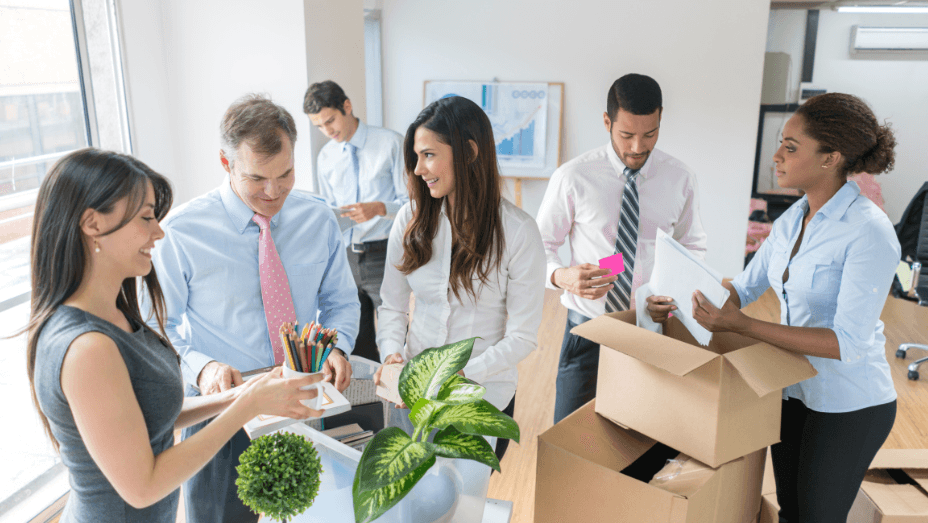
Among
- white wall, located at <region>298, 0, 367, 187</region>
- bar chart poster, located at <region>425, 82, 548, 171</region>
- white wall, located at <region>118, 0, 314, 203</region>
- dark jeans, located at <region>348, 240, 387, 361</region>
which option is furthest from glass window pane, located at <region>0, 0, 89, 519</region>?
bar chart poster, located at <region>425, 82, 548, 171</region>

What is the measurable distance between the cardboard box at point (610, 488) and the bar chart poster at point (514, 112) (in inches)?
169

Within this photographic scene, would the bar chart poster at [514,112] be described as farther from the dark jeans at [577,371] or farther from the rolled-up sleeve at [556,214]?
the dark jeans at [577,371]

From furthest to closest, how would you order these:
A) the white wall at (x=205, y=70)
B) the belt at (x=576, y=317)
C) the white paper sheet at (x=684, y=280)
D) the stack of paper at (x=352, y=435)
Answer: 1. the white wall at (x=205, y=70)
2. the belt at (x=576, y=317)
3. the white paper sheet at (x=684, y=280)
4. the stack of paper at (x=352, y=435)

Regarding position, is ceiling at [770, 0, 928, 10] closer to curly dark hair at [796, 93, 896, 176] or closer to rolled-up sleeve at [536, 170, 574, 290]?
rolled-up sleeve at [536, 170, 574, 290]

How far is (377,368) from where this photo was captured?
1491mm

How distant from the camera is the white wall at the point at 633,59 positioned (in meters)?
5.21

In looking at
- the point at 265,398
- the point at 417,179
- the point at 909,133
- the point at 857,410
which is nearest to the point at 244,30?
the point at 417,179

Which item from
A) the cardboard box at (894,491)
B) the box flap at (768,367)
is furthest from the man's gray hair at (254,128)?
the cardboard box at (894,491)

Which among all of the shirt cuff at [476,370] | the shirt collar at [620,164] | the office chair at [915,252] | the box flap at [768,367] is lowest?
the office chair at [915,252]

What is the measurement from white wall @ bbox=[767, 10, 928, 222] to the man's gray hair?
6227mm

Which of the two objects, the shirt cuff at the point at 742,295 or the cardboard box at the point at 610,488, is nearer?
the cardboard box at the point at 610,488

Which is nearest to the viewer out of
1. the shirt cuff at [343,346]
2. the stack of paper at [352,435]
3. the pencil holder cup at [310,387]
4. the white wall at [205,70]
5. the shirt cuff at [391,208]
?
the pencil holder cup at [310,387]

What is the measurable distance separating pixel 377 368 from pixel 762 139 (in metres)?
6.14

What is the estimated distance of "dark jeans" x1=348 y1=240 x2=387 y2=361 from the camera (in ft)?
10.9
